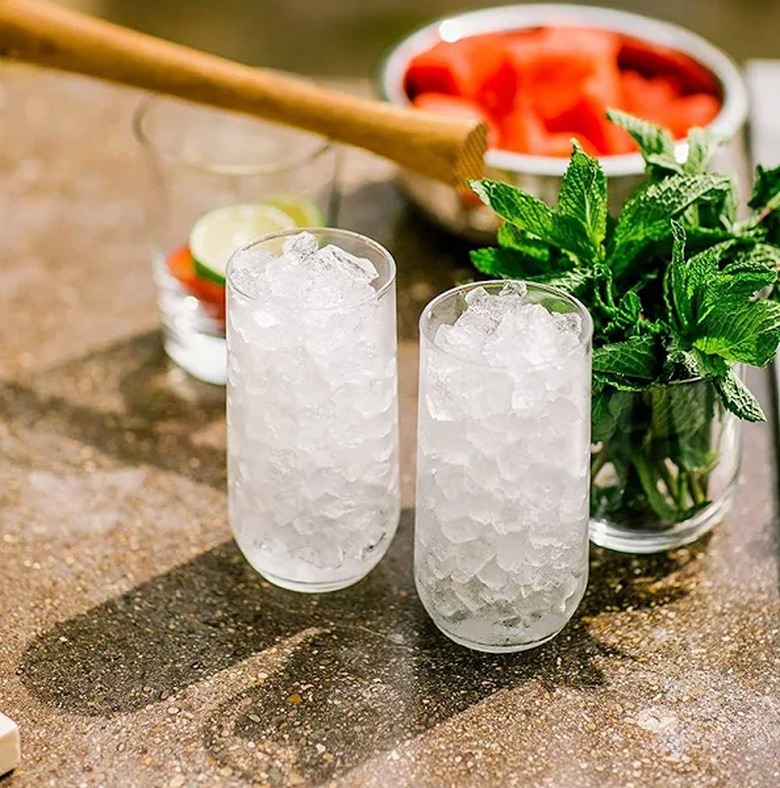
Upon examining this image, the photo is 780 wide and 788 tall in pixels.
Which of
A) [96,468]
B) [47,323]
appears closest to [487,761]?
[96,468]

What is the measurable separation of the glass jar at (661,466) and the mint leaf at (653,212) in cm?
12

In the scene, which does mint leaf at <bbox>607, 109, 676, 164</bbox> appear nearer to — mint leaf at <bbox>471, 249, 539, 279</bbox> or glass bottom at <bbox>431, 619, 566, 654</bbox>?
mint leaf at <bbox>471, 249, 539, 279</bbox>

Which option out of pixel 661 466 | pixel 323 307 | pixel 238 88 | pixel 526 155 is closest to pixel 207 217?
pixel 238 88

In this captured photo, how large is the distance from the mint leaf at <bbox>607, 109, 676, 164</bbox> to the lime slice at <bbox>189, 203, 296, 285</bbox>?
0.36 meters

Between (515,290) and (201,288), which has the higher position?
(515,290)

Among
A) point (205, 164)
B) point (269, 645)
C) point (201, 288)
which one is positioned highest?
point (205, 164)

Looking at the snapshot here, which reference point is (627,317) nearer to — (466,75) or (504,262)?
(504,262)

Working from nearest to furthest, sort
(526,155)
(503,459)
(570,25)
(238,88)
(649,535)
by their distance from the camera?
(503,459) < (649,535) < (238,88) < (526,155) < (570,25)

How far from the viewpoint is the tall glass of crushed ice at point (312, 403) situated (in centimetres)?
107

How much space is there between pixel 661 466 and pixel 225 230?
1.73ft

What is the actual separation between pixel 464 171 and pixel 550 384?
1.43 ft

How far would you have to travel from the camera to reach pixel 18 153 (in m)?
1.84

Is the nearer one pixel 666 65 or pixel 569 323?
pixel 569 323

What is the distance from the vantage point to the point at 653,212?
1.14 meters
